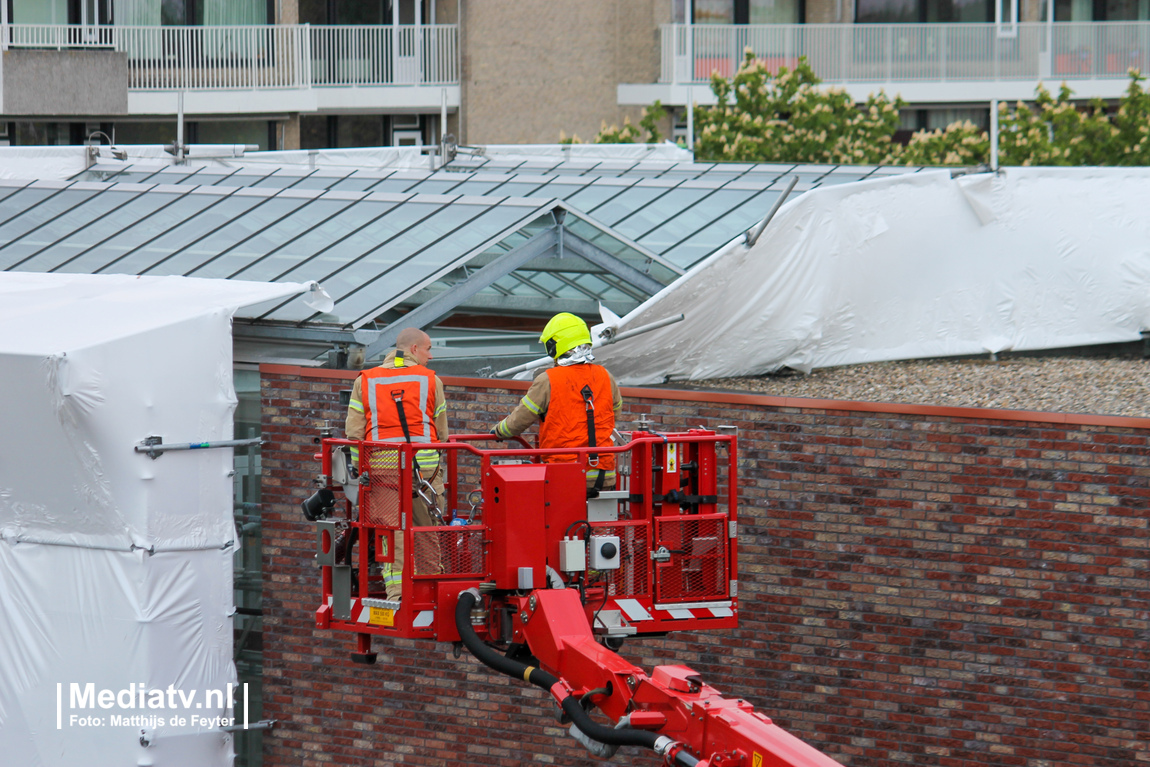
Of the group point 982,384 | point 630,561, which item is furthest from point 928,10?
point 630,561

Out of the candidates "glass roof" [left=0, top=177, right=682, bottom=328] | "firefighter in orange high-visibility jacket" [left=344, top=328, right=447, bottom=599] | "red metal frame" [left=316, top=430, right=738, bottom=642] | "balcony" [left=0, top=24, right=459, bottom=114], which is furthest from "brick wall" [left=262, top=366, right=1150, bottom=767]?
"balcony" [left=0, top=24, right=459, bottom=114]

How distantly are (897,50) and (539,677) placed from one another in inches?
1179

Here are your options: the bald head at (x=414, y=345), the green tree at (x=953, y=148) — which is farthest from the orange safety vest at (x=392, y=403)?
the green tree at (x=953, y=148)

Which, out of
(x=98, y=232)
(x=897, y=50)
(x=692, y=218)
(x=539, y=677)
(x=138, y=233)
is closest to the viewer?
(x=539, y=677)

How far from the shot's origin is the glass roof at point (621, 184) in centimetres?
1531

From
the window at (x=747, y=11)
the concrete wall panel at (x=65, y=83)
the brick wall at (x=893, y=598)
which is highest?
the window at (x=747, y=11)

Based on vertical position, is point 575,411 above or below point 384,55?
below

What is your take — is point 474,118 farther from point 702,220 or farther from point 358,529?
point 358,529

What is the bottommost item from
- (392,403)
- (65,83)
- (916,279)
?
(392,403)

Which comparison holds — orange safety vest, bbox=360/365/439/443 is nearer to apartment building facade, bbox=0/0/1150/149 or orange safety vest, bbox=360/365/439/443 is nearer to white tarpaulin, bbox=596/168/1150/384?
white tarpaulin, bbox=596/168/1150/384

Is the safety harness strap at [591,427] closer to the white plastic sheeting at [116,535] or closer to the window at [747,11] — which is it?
the white plastic sheeting at [116,535]

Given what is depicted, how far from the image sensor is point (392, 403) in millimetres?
8117

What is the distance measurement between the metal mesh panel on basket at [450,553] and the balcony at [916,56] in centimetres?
2731

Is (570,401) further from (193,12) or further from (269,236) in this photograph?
(193,12)
